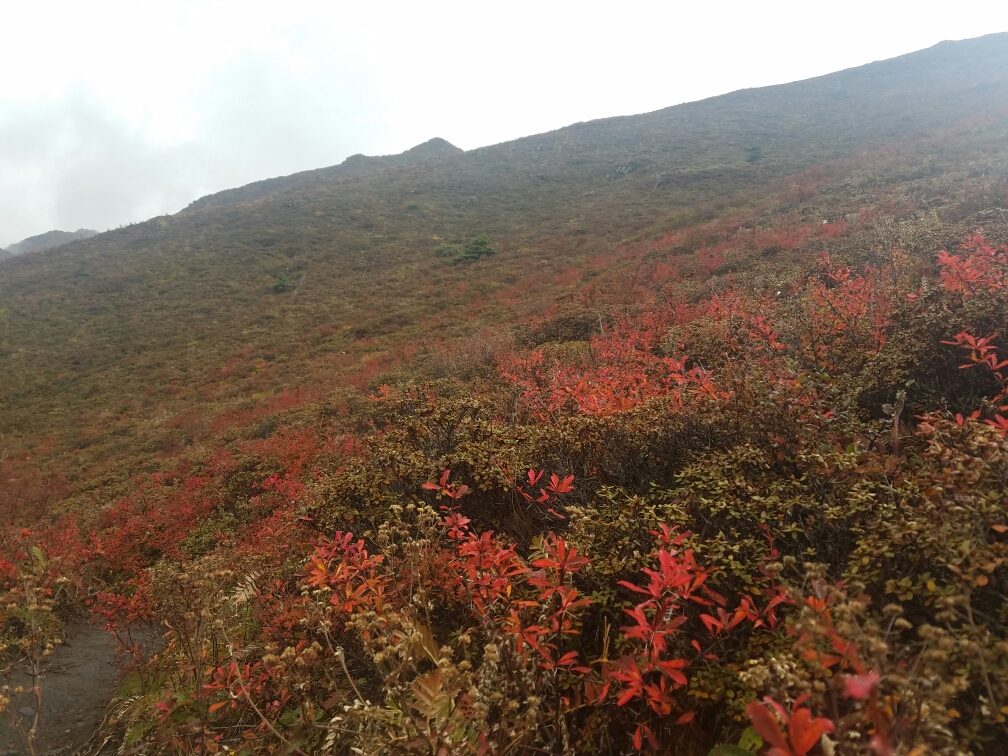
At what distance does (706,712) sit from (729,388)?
2040mm

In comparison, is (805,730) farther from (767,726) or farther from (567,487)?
(567,487)

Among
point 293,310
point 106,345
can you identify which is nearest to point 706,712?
point 293,310

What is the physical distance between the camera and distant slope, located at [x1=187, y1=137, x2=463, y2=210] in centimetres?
→ 5025

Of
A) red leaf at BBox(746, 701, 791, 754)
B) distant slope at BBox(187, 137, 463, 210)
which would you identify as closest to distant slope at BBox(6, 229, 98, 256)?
distant slope at BBox(187, 137, 463, 210)

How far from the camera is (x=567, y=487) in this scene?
2.81m

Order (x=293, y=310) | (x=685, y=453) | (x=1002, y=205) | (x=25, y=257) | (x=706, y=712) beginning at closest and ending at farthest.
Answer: (x=706, y=712), (x=685, y=453), (x=1002, y=205), (x=293, y=310), (x=25, y=257)

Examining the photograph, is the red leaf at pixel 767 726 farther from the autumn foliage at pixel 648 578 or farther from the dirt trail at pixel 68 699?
the dirt trail at pixel 68 699

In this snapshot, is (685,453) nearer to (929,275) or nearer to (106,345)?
(929,275)

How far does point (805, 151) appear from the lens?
3105cm

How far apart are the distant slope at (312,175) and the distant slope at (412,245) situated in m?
9.13

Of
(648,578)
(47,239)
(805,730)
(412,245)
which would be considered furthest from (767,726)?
(47,239)

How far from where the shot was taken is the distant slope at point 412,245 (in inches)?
606

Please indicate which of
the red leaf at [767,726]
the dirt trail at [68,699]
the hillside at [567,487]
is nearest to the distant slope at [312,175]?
the hillside at [567,487]

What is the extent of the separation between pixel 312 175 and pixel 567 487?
58334mm
